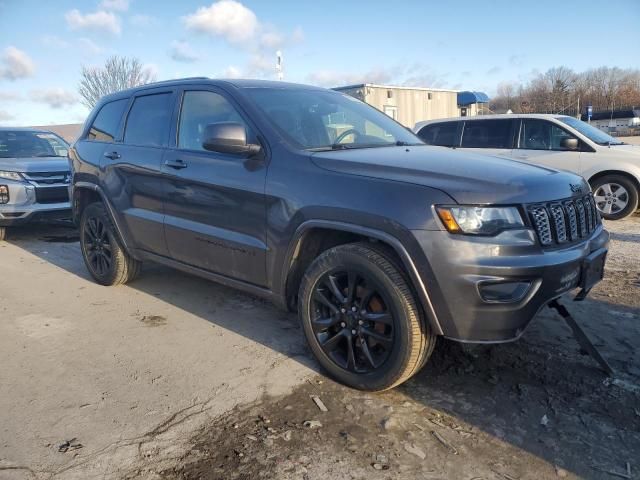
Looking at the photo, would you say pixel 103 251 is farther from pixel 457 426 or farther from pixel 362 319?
pixel 457 426

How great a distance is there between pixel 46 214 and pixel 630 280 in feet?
24.0

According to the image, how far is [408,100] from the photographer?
2847cm

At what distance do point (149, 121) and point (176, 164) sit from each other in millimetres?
779

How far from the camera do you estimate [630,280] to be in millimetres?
4992

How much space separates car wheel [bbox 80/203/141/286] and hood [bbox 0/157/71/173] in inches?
115

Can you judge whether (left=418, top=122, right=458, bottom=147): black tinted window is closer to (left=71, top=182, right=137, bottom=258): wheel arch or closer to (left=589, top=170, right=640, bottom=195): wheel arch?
(left=589, top=170, right=640, bottom=195): wheel arch

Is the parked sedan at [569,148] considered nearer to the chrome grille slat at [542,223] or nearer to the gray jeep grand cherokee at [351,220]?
the gray jeep grand cherokee at [351,220]

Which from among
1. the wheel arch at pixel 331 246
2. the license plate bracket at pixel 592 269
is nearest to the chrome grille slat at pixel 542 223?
the license plate bracket at pixel 592 269

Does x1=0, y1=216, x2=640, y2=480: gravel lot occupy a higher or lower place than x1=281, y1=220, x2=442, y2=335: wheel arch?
lower

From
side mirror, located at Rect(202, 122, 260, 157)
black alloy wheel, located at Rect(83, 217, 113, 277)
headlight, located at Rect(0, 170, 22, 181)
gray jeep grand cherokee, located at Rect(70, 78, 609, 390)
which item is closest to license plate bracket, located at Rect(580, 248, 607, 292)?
gray jeep grand cherokee, located at Rect(70, 78, 609, 390)

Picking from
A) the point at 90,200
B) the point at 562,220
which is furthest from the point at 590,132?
the point at 90,200

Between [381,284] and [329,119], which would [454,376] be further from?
[329,119]

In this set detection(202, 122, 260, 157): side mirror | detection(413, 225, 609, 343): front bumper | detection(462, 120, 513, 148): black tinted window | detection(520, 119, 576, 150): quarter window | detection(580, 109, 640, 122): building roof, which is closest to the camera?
detection(413, 225, 609, 343): front bumper

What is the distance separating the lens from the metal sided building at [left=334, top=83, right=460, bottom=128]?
80.4 ft
